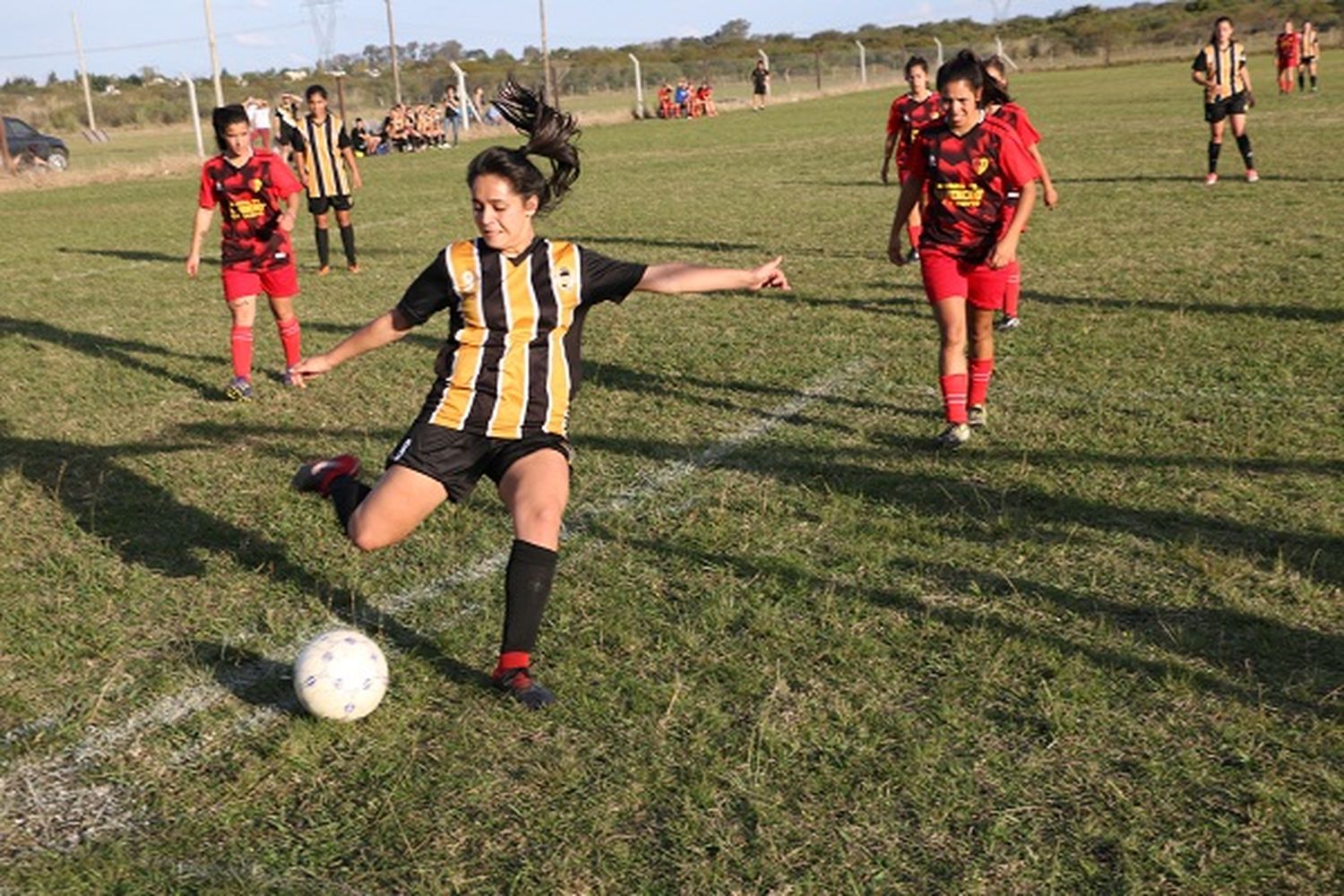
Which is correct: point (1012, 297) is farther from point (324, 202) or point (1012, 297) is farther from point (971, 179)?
point (324, 202)

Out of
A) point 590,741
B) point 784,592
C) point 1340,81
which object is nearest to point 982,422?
point 784,592

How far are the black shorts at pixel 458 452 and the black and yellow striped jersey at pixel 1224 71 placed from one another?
13908mm

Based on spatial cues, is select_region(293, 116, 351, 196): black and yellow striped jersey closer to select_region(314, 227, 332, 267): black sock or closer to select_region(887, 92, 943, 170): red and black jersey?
select_region(314, 227, 332, 267): black sock

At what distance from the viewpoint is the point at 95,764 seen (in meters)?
3.68

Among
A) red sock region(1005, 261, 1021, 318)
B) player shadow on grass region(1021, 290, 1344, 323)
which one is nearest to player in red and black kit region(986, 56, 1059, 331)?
red sock region(1005, 261, 1021, 318)

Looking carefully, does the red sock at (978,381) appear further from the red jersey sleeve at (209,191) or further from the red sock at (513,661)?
the red jersey sleeve at (209,191)

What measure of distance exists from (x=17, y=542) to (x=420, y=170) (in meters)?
23.7

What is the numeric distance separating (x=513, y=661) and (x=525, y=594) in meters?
0.22

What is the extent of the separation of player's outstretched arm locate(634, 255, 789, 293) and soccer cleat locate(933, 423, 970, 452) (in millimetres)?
2270

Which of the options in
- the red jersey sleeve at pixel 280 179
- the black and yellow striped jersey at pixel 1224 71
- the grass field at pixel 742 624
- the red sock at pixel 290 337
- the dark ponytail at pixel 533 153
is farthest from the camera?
the black and yellow striped jersey at pixel 1224 71

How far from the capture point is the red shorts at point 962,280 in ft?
21.4

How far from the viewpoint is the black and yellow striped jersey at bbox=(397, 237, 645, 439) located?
4262 mm

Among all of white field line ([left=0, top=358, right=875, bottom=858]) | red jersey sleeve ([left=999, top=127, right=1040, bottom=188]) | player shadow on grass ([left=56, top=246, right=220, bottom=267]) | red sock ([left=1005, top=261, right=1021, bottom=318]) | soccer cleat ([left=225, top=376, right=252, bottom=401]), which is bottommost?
white field line ([left=0, top=358, right=875, bottom=858])

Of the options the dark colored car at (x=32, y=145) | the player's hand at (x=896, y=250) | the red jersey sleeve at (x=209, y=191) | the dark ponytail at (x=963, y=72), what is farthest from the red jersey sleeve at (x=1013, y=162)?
the dark colored car at (x=32, y=145)
